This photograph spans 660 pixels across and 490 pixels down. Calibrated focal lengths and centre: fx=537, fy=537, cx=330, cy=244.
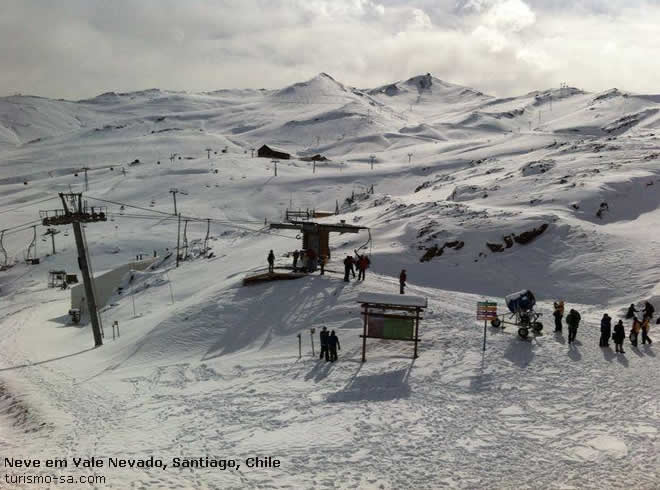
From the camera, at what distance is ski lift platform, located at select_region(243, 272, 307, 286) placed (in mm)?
29656

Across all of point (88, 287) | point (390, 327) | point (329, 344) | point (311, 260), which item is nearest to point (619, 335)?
point (390, 327)

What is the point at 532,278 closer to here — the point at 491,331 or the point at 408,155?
the point at 491,331

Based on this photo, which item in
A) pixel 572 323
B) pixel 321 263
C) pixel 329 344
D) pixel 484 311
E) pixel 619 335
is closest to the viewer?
pixel 619 335

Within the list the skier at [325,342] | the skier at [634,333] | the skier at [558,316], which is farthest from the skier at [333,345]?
the skier at [634,333]

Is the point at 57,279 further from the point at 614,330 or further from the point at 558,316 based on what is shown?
the point at 614,330

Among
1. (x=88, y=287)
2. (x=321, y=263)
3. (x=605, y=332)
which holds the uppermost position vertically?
(x=321, y=263)

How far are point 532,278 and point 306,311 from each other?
14791 mm

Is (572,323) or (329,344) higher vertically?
(572,323)

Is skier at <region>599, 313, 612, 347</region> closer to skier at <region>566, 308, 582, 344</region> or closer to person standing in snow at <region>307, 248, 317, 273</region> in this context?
skier at <region>566, 308, 582, 344</region>

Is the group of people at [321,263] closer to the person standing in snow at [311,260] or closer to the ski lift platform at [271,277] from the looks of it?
the person standing in snow at [311,260]

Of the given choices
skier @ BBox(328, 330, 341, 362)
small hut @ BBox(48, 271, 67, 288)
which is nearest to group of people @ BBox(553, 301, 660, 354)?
skier @ BBox(328, 330, 341, 362)

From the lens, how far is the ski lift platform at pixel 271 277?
29.7 meters

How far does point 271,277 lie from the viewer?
97.8 feet

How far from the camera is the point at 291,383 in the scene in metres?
19.8
